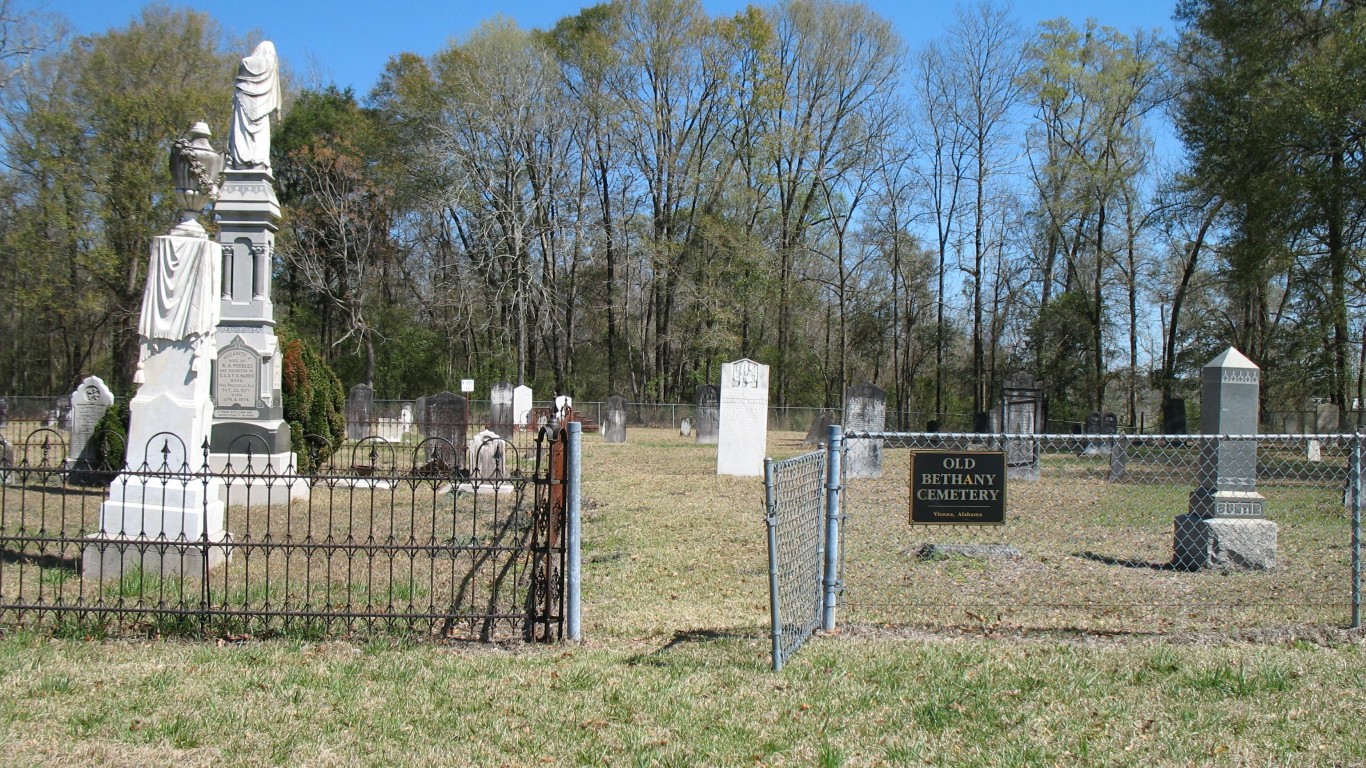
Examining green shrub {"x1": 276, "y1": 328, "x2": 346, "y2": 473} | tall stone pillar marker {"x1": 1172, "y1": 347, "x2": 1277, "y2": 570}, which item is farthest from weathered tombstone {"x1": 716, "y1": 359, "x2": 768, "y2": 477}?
tall stone pillar marker {"x1": 1172, "y1": 347, "x2": 1277, "y2": 570}

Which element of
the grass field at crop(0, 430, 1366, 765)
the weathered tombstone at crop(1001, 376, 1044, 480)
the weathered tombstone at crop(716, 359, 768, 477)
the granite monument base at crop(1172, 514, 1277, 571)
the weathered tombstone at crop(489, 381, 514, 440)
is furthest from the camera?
the weathered tombstone at crop(489, 381, 514, 440)

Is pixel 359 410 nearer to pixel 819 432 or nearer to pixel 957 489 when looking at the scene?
pixel 819 432

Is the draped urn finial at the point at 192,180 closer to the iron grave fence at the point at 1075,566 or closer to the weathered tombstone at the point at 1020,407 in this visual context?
the iron grave fence at the point at 1075,566

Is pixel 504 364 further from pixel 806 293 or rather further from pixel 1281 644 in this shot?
pixel 1281 644

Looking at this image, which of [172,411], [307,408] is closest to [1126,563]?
[172,411]

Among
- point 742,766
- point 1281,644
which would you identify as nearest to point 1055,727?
point 742,766

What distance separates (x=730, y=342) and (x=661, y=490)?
79.3 ft

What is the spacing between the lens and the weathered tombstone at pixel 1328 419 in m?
25.2

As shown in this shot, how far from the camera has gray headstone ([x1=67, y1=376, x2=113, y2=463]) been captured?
15.6 metres

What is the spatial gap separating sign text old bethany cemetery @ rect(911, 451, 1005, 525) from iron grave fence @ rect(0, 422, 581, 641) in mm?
2144

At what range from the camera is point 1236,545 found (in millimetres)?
8359

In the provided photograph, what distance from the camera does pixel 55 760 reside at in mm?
3840

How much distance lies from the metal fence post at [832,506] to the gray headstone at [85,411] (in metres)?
12.9

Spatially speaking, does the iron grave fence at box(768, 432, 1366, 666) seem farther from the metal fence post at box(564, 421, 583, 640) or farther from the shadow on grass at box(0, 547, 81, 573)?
the shadow on grass at box(0, 547, 81, 573)
